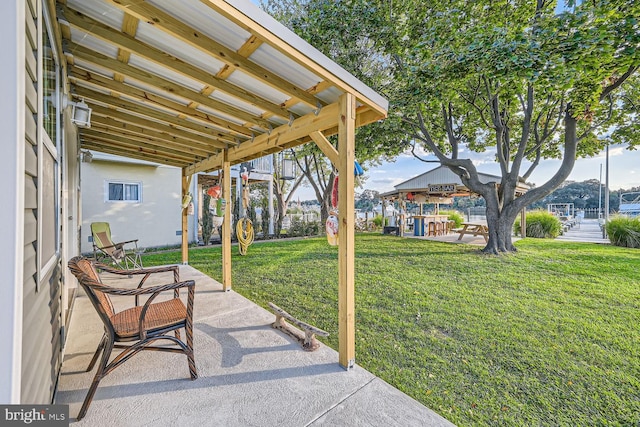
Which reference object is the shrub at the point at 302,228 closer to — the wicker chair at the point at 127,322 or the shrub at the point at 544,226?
the shrub at the point at 544,226

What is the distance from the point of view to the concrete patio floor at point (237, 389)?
6.01 ft

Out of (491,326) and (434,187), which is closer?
(491,326)

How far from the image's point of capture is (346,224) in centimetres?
247

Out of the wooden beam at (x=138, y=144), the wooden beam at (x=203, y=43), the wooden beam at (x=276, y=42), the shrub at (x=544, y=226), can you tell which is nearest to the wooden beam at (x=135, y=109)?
the wooden beam at (x=138, y=144)

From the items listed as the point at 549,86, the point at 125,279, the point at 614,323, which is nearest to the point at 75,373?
the point at 125,279

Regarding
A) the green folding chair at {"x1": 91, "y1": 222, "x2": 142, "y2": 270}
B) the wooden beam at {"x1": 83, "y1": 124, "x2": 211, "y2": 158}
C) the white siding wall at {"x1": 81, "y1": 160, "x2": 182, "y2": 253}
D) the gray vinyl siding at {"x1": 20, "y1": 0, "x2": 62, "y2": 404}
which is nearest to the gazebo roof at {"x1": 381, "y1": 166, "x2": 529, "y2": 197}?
the wooden beam at {"x1": 83, "y1": 124, "x2": 211, "y2": 158}

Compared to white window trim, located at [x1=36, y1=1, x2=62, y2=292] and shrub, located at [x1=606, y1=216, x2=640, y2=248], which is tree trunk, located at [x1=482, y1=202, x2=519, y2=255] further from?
white window trim, located at [x1=36, y1=1, x2=62, y2=292]

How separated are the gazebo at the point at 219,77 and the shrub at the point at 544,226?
13.0 meters

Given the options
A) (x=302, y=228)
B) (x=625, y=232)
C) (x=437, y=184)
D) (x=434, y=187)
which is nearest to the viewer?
(x=625, y=232)

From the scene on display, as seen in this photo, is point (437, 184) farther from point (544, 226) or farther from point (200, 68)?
point (200, 68)

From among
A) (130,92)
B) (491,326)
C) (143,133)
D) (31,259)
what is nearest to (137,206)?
(143,133)

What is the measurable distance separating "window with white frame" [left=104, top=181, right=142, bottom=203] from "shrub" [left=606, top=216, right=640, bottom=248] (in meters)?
16.6

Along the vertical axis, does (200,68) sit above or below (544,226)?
above

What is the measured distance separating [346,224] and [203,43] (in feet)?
6.03
